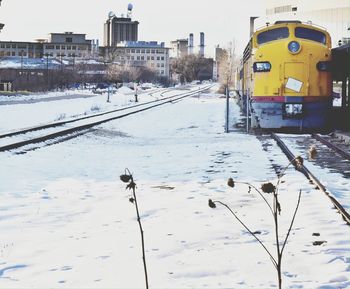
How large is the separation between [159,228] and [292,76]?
41.9 feet

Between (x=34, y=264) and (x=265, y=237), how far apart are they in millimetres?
2281

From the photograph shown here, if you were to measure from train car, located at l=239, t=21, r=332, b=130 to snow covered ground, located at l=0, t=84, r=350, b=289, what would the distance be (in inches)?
231

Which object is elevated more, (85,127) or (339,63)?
(339,63)

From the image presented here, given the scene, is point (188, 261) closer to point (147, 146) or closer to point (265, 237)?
point (265, 237)

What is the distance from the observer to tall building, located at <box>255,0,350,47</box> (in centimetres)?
7338

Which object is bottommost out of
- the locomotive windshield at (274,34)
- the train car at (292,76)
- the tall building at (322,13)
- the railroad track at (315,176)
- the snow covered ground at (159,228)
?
the snow covered ground at (159,228)

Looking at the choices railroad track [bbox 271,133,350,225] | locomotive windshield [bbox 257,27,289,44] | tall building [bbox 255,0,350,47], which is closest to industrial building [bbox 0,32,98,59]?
tall building [bbox 255,0,350,47]

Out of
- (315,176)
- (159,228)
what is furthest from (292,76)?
(159,228)

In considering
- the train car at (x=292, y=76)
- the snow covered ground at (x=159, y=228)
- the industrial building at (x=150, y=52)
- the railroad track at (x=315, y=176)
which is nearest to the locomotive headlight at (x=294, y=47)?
the train car at (x=292, y=76)

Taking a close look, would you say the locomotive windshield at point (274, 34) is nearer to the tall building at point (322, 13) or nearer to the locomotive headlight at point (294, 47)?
the locomotive headlight at point (294, 47)

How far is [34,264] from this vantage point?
5273 mm

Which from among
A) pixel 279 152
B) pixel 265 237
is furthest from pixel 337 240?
pixel 279 152

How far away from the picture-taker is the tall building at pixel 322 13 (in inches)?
2889

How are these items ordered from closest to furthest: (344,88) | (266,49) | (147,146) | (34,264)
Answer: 1. (34,264)
2. (147,146)
3. (266,49)
4. (344,88)
